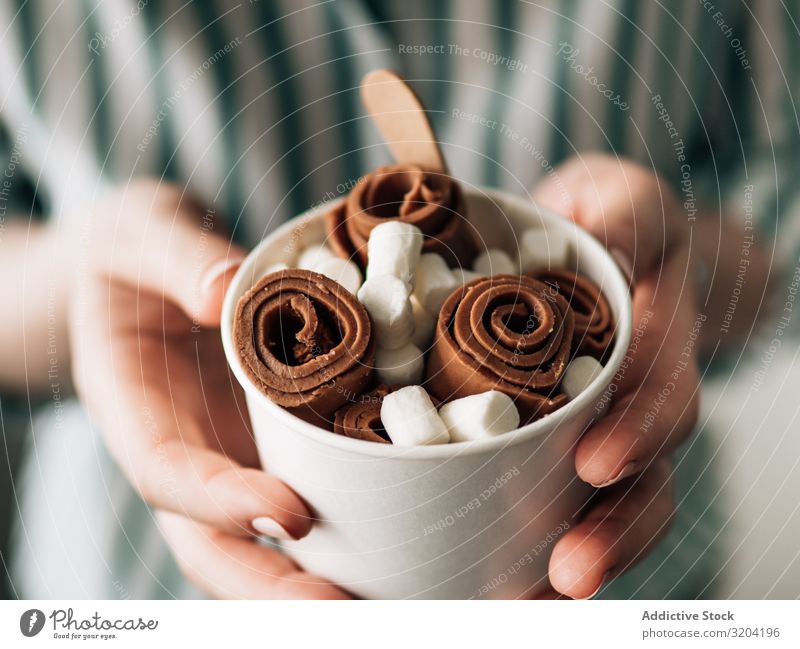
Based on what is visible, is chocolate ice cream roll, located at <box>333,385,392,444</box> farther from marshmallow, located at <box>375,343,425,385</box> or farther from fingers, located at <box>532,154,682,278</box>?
fingers, located at <box>532,154,682,278</box>

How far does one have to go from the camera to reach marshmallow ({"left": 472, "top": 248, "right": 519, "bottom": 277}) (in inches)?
14.8

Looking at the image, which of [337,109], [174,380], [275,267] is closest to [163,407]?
[174,380]

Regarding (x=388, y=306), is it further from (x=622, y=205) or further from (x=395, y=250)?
(x=622, y=205)

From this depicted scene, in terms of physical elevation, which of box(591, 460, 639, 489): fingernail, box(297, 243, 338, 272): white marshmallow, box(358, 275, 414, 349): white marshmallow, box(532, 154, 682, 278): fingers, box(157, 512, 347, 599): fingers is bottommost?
box(157, 512, 347, 599): fingers

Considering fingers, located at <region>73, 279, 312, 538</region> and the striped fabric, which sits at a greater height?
the striped fabric

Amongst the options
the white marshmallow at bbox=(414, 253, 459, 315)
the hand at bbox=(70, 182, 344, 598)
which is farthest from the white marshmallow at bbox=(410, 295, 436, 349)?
the hand at bbox=(70, 182, 344, 598)

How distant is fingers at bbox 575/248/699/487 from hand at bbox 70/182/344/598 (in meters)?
0.16

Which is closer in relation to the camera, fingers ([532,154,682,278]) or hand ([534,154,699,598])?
hand ([534,154,699,598])

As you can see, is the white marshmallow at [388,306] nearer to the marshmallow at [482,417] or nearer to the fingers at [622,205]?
the marshmallow at [482,417]

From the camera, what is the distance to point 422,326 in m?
0.35

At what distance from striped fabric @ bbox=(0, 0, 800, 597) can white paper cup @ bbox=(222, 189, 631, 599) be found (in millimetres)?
119

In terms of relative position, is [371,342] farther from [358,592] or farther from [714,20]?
[714,20]

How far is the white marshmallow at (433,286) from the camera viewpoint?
0.35 m

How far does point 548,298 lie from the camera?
1.06 feet
